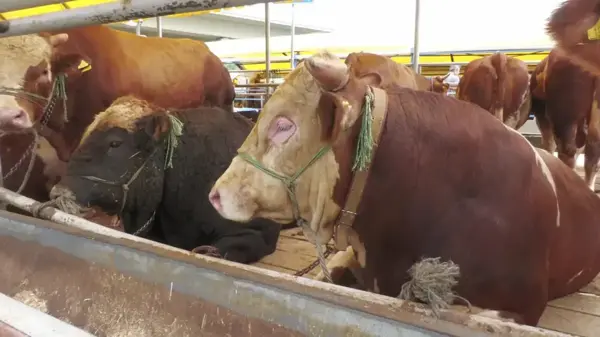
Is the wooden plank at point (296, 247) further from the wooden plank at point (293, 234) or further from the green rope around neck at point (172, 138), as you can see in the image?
the green rope around neck at point (172, 138)

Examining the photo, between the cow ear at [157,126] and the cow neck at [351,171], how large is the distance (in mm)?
1313

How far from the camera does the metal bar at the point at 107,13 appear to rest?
1202 millimetres

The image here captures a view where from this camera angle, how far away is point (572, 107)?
4605 millimetres

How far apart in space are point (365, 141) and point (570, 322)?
1038 mm

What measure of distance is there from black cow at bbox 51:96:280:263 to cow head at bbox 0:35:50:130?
490mm

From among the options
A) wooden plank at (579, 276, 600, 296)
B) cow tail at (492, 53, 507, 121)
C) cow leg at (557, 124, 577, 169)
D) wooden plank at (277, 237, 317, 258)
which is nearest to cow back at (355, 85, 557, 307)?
wooden plank at (579, 276, 600, 296)

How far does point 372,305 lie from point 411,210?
2.18 feet

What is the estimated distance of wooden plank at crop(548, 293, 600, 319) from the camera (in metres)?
2.10

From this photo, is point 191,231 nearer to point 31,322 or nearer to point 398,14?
point 31,322

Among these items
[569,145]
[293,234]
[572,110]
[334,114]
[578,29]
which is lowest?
[293,234]

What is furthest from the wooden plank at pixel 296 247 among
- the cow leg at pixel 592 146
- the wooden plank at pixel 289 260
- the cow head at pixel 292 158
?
the cow leg at pixel 592 146

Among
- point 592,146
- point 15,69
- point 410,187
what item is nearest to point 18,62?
point 15,69

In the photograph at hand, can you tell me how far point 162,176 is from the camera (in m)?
2.79

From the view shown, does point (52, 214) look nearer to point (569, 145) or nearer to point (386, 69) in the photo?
point (386, 69)
